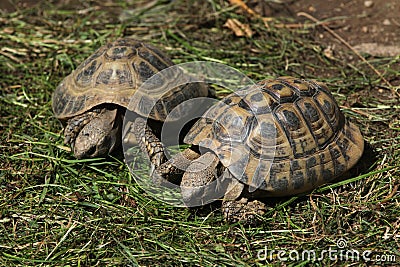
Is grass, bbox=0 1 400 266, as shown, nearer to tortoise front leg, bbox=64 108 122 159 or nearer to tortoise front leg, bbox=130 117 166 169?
tortoise front leg, bbox=64 108 122 159

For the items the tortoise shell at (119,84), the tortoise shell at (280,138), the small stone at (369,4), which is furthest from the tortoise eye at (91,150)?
the small stone at (369,4)

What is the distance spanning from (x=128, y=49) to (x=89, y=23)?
190cm

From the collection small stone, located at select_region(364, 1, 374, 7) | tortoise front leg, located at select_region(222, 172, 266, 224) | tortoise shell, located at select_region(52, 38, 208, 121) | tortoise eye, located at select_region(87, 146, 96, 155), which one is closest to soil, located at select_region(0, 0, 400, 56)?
small stone, located at select_region(364, 1, 374, 7)

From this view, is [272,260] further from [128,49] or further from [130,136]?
[128,49]

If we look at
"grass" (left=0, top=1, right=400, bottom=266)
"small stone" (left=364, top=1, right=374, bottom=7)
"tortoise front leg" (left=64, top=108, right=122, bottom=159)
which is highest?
"small stone" (left=364, top=1, right=374, bottom=7)

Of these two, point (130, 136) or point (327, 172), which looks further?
point (130, 136)

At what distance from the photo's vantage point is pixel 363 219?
13.0ft

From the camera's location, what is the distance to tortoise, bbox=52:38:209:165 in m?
4.54

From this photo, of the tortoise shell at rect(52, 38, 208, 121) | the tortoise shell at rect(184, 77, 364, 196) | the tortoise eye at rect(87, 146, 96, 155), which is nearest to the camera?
the tortoise shell at rect(184, 77, 364, 196)

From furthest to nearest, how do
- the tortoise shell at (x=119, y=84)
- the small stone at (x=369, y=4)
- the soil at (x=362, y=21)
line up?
the small stone at (x=369, y=4) < the soil at (x=362, y=21) < the tortoise shell at (x=119, y=84)

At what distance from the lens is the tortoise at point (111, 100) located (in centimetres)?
454

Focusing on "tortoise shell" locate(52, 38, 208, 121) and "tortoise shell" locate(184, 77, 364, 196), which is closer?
"tortoise shell" locate(184, 77, 364, 196)

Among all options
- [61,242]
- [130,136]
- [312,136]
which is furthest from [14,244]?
[312,136]

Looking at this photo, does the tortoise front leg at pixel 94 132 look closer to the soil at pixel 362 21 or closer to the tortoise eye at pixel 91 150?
the tortoise eye at pixel 91 150
